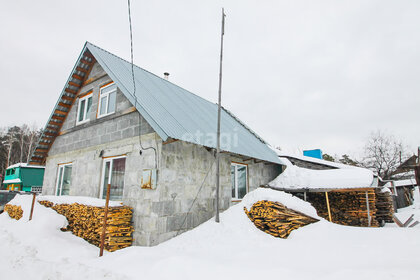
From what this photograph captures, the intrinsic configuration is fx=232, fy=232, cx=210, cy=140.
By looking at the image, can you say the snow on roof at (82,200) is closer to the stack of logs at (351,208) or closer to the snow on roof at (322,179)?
the snow on roof at (322,179)

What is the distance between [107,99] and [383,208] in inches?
622

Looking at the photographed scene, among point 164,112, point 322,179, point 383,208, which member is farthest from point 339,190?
point 164,112

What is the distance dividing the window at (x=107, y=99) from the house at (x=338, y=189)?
826 centimetres

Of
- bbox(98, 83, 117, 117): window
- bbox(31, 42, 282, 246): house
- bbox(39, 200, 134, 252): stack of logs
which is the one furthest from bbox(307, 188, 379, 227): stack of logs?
bbox(98, 83, 117, 117): window

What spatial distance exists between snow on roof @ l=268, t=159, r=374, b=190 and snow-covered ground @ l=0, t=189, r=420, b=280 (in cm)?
457

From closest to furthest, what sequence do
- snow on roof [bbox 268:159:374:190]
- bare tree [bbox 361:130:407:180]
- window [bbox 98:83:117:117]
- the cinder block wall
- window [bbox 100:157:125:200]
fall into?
the cinder block wall
window [bbox 100:157:125:200]
window [bbox 98:83:117:117]
snow on roof [bbox 268:159:374:190]
bare tree [bbox 361:130:407:180]

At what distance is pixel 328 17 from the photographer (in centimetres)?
1077

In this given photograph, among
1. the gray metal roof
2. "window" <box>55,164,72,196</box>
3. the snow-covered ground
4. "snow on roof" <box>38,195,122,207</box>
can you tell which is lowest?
the snow-covered ground

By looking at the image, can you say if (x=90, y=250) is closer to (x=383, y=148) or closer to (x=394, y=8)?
(x=394, y=8)

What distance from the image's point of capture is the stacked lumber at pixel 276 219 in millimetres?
6250

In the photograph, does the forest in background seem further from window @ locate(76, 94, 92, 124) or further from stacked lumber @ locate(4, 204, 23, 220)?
window @ locate(76, 94, 92, 124)

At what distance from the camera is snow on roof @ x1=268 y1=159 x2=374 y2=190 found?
10.5 meters

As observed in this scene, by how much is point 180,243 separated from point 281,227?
8.97ft

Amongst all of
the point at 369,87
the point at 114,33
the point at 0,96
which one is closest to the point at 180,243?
the point at 114,33
